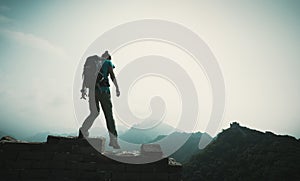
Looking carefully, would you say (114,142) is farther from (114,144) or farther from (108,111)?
(108,111)

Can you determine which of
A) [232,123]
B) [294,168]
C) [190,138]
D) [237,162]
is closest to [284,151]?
[294,168]

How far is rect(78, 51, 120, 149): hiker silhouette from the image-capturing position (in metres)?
5.21

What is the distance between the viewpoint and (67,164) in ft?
15.8

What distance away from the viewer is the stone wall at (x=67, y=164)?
4.71 metres

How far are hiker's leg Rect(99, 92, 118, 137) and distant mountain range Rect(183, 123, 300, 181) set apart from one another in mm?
48264

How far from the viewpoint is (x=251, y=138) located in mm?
59969

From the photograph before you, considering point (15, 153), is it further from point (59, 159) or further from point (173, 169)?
point (173, 169)

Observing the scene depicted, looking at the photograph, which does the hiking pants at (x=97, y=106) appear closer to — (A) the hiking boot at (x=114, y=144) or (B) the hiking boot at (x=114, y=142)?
(B) the hiking boot at (x=114, y=142)

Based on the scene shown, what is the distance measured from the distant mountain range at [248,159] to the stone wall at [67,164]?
157ft

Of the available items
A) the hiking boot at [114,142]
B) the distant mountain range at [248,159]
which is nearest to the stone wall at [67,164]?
the hiking boot at [114,142]

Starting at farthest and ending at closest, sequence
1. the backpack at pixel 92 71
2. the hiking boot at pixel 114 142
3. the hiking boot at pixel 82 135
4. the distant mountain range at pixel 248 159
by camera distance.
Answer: the distant mountain range at pixel 248 159, the hiking boot at pixel 114 142, the backpack at pixel 92 71, the hiking boot at pixel 82 135

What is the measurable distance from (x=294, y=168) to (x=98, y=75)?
5235cm

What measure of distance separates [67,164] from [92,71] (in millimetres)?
2275

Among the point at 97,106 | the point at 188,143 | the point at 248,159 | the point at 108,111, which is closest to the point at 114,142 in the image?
the point at 108,111
